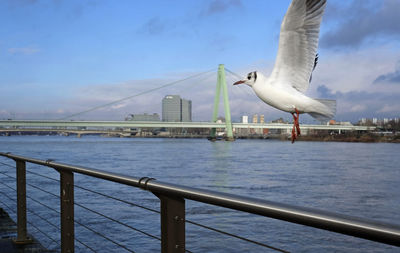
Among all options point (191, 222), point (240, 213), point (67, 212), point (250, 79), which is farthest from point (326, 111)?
point (240, 213)

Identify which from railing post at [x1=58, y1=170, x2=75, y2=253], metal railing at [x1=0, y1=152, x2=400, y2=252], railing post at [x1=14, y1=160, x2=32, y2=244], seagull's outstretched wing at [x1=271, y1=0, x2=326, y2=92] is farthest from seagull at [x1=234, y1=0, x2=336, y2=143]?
railing post at [x1=14, y1=160, x2=32, y2=244]

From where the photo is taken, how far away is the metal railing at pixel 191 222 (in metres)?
0.80

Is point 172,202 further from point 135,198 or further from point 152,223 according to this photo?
point 135,198

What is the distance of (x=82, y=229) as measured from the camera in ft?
24.6

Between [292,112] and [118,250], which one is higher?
[292,112]

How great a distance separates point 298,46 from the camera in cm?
170

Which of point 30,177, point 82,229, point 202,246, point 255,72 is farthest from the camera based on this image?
point 30,177

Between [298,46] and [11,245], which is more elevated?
[298,46]

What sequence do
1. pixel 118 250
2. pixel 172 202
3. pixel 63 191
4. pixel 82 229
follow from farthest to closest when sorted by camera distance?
pixel 82 229
pixel 118 250
pixel 63 191
pixel 172 202

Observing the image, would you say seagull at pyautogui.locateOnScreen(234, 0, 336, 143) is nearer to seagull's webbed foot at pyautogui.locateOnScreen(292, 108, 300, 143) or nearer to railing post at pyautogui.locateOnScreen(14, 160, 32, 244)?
seagull's webbed foot at pyautogui.locateOnScreen(292, 108, 300, 143)

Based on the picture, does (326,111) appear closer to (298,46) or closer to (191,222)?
(298,46)

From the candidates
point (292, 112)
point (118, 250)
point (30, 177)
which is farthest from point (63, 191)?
point (30, 177)

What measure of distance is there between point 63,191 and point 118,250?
3998 mm

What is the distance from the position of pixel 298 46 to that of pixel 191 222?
76cm
